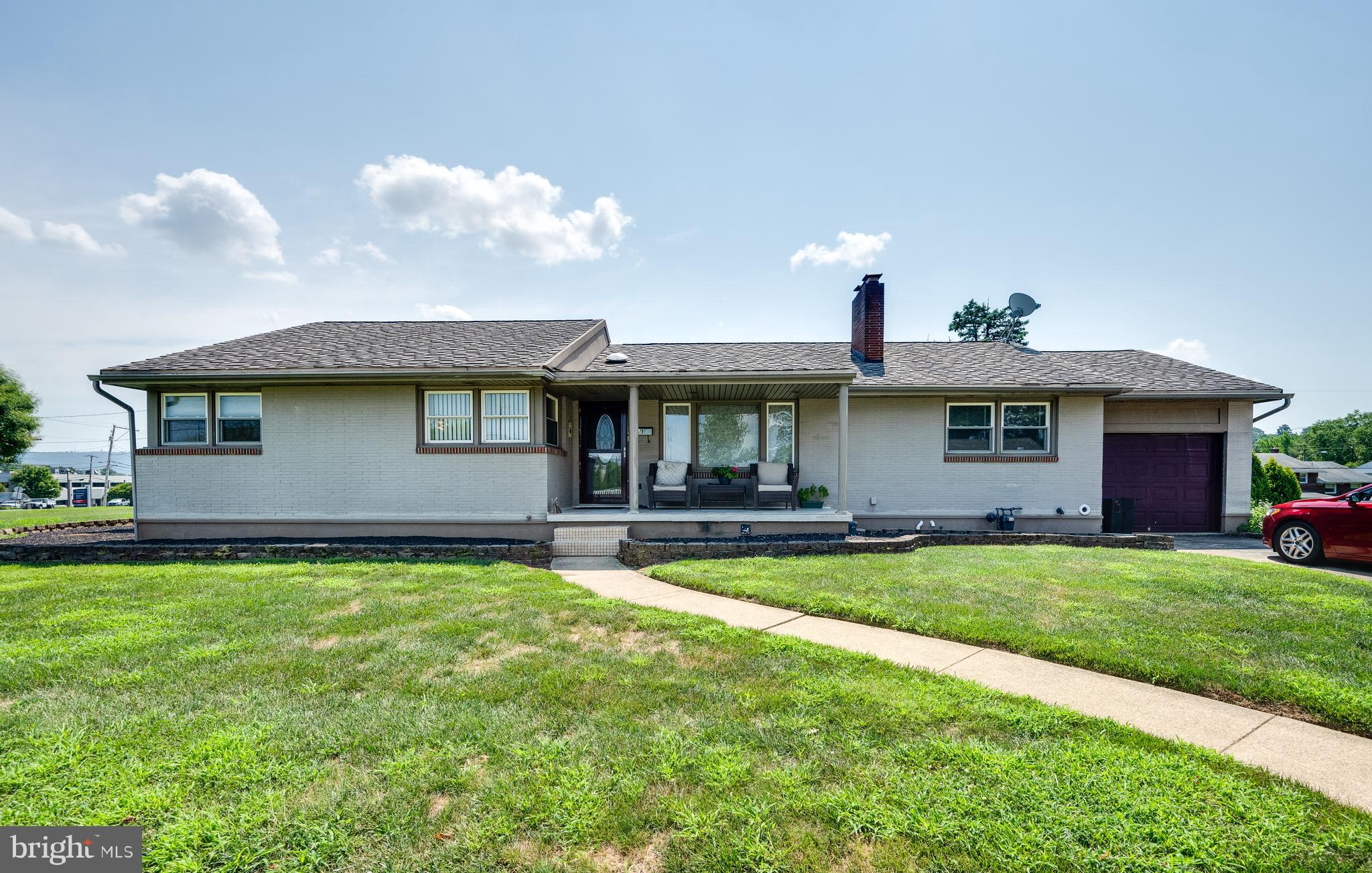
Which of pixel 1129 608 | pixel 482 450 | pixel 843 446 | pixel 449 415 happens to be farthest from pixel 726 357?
pixel 1129 608

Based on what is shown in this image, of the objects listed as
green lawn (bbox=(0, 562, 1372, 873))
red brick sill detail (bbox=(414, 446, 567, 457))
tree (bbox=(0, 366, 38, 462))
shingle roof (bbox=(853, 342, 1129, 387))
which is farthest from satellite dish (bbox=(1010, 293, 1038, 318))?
tree (bbox=(0, 366, 38, 462))

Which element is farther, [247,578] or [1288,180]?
[1288,180]

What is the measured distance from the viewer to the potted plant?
463 inches

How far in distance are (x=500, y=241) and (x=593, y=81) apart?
494 cm

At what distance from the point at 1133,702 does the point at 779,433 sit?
9060mm

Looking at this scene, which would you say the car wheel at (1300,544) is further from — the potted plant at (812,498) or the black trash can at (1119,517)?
the potted plant at (812,498)

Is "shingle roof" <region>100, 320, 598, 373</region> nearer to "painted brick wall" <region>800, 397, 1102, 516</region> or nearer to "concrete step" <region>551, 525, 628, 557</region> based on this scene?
"concrete step" <region>551, 525, 628, 557</region>

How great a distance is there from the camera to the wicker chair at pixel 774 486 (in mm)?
11234

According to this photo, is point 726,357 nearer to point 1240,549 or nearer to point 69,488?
point 1240,549

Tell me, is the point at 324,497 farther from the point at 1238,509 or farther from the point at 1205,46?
the point at 1238,509

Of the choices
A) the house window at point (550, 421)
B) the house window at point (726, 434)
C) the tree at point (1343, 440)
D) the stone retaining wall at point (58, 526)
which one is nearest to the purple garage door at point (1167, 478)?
the house window at point (726, 434)

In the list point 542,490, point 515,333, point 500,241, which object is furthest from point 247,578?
point 500,241

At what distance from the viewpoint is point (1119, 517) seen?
1212 centimetres

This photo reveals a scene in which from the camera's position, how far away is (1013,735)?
3088mm
